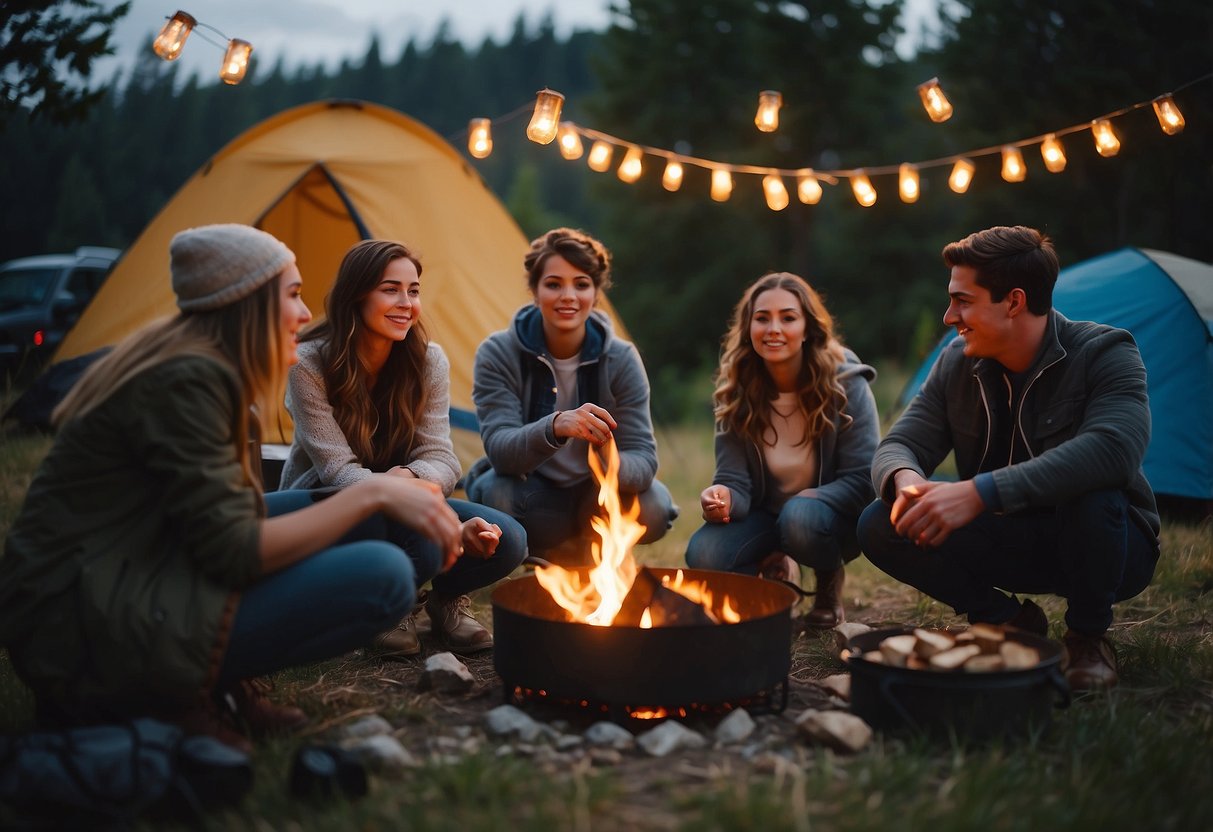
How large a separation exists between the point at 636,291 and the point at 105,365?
1547cm

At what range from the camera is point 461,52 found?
28.5m

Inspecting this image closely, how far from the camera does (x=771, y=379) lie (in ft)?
12.8

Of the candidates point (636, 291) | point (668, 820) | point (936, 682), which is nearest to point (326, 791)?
point (668, 820)

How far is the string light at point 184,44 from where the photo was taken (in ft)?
14.5

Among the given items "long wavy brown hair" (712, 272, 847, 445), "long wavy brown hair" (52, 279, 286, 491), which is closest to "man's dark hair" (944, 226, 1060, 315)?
"long wavy brown hair" (712, 272, 847, 445)

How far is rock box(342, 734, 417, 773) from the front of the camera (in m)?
2.31

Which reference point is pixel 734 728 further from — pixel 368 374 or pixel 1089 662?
pixel 368 374

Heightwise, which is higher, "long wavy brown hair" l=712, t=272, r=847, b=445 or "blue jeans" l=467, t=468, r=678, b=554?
"long wavy brown hair" l=712, t=272, r=847, b=445

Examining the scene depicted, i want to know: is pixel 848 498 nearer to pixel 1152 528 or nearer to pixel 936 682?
pixel 1152 528

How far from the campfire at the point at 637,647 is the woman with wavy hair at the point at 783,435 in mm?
Result: 690

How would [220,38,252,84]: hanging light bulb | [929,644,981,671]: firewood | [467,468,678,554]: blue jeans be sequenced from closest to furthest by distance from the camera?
[929,644,981,671]: firewood < [467,468,678,554]: blue jeans < [220,38,252,84]: hanging light bulb

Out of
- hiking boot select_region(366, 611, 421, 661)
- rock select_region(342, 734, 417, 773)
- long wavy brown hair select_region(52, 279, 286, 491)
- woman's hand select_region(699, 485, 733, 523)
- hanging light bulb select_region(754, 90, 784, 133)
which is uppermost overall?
hanging light bulb select_region(754, 90, 784, 133)

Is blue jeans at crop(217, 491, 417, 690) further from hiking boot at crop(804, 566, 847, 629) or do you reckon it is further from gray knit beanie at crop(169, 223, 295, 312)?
hiking boot at crop(804, 566, 847, 629)

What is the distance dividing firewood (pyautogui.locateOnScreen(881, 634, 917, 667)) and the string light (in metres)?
3.51
